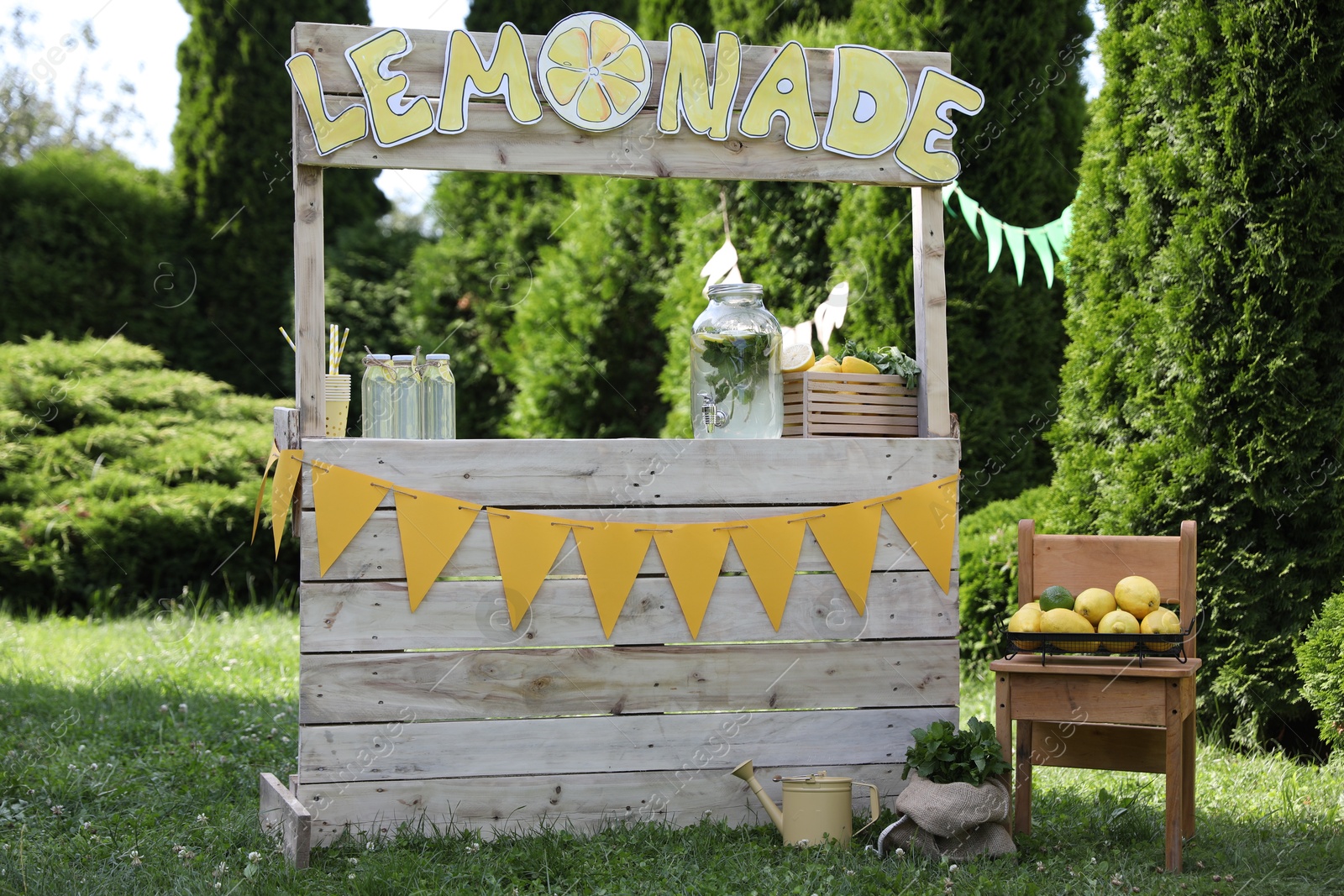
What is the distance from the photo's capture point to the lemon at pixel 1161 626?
9.45 feet

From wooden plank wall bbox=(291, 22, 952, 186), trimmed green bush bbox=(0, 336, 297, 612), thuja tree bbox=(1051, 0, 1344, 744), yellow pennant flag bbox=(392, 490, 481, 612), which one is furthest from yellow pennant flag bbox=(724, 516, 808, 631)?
trimmed green bush bbox=(0, 336, 297, 612)

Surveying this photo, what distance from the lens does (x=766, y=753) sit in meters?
3.18

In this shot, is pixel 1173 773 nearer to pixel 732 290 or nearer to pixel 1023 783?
pixel 1023 783

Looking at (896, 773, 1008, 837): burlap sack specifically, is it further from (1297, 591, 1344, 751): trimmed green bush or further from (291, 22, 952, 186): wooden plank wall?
(291, 22, 952, 186): wooden plank wall

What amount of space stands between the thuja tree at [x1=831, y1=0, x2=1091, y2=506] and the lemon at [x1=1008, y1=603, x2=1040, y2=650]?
3052 mm

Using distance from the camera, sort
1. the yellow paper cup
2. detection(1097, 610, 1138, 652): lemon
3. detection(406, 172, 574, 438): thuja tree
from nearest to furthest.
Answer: detection(1097, 610, 1138, 652): lemon, the yellow paper cup, detection(406, 172, 574, 438): thuja tree

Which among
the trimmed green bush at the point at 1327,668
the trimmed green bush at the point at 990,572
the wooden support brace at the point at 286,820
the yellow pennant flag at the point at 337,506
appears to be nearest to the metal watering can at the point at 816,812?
the wooden support brace at the point at 286,820

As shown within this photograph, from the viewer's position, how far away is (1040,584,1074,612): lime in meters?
3.04

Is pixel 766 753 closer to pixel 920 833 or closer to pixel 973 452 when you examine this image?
pixel 920 833

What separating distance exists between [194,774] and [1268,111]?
450 centimetres

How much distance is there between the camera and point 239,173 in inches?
396

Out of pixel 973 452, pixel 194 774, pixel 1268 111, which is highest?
pixel 1268 111

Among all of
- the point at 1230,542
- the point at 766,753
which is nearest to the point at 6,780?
the point at 766,753

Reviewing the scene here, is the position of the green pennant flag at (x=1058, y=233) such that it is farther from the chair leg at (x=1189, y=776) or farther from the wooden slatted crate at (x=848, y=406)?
the chair leg at (x=1189, y=776)
